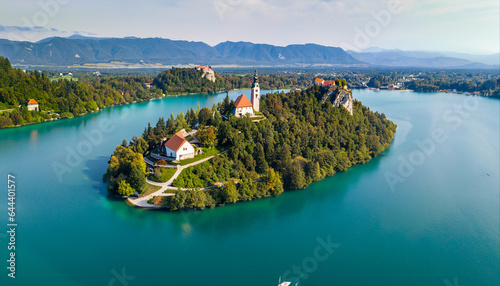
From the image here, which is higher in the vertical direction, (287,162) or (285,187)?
(287,162)

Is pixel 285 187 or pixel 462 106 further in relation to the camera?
pixel 462 106

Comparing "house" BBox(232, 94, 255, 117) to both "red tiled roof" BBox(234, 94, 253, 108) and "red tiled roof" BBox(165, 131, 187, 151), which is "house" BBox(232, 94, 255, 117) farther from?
"red tiled roof" BBox(165, 131, 187, 151)

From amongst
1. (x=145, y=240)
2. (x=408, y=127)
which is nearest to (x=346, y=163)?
(x=145, y=240)

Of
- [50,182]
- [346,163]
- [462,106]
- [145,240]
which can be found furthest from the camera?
[462,106]

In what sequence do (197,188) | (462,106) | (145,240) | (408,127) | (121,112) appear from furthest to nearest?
(462,106), (121,112), (408,127), (197,188), (145,240)

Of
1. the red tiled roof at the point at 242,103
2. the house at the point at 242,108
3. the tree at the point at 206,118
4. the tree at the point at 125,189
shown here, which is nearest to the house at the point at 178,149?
the tree at the point at 125,189

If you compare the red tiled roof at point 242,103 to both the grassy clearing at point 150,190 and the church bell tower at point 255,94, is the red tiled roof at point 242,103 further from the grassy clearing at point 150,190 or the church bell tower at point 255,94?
the grassy clearing at point 150,190

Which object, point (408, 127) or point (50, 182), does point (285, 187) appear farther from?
point (408, 127)
